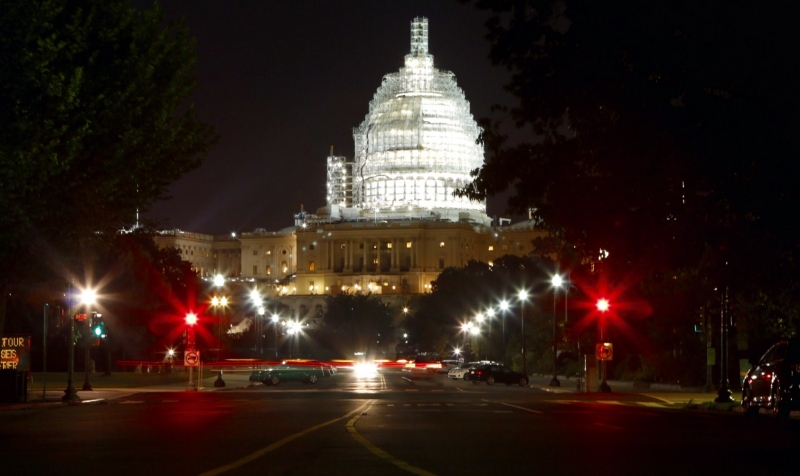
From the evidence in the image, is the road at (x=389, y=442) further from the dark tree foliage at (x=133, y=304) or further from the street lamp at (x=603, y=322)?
the dark tree foliage at (x=133, y=304)

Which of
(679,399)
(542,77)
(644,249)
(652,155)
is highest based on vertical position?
(542,77)

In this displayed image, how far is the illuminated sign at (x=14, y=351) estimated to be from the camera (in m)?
Result: 39.6

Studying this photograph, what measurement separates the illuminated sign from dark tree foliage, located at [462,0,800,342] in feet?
56.9

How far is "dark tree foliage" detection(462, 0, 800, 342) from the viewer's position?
27.2 metres

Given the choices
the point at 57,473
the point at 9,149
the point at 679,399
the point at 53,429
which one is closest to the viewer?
the point at 57,473

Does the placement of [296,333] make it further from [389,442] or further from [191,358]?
[389,442]

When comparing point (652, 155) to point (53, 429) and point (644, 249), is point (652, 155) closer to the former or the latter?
point (644, 249)

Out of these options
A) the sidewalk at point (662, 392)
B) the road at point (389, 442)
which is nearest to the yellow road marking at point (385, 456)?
the road at point (389, 442)

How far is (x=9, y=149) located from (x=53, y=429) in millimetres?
6321

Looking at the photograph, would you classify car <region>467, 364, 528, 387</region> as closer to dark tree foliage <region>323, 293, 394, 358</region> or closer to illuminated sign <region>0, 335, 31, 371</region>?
illuminated sign <region>0, 335, 31, 371</region>

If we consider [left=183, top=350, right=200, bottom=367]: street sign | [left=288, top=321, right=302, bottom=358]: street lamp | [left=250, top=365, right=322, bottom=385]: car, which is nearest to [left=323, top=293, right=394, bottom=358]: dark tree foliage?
[left=288, top=321, right=302, bottom=358]: street lamp

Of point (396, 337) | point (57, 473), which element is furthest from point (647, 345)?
point (396, 337)

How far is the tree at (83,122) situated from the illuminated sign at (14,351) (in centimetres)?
470

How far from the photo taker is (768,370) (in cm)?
2747
